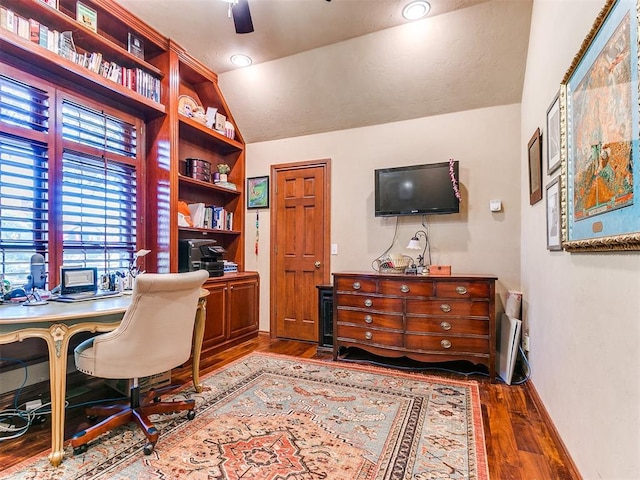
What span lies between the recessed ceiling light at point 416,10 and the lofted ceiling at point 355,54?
52mm

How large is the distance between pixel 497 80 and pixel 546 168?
125 cm

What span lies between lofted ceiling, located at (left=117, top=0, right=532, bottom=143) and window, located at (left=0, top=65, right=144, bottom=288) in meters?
1.01

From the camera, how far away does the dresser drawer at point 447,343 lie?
2828 millimetres

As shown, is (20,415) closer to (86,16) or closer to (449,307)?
(86,16)

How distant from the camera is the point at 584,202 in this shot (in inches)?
58.2

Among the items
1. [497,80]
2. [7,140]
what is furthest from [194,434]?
[497,80]

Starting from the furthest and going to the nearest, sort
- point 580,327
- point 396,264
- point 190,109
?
point 190,109, point 396,264, point 580,327

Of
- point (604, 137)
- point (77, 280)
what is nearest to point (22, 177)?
point (77, 280)

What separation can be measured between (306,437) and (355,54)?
10.5ft

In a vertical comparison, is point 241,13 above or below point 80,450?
above

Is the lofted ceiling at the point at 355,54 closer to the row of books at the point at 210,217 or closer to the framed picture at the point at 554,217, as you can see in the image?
the row of books at the point at 210,217

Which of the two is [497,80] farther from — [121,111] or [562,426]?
[121,111]

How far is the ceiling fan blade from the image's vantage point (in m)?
1.99

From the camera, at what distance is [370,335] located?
3.16 meters
